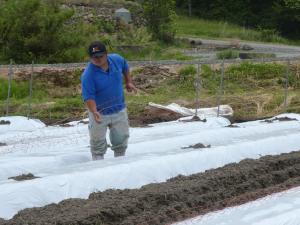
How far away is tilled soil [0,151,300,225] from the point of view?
4746mm

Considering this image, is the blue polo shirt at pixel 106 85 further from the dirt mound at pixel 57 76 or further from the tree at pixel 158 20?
the tree at pixel 158 20

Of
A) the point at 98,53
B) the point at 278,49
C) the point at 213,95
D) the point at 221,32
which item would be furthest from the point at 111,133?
the point at 221,32

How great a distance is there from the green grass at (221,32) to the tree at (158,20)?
6.15m

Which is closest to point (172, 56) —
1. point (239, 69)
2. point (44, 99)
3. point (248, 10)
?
point (239, 69)

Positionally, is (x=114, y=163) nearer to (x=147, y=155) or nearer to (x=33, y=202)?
(x=147, y=155)

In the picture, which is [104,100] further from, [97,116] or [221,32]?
[221,32]

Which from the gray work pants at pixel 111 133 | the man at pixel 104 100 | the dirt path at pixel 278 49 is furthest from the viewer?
the dirt path at pixel 278 49

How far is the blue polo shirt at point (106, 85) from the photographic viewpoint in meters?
6.60

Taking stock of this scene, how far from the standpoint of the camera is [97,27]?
2691 centimetres

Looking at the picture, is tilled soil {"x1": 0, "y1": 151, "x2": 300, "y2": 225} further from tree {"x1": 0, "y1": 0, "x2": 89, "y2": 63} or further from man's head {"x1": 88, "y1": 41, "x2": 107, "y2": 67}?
tree {"x1": 0, "y1": 0, "x2": 89, "y2": 63}

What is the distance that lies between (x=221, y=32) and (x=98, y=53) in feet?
114

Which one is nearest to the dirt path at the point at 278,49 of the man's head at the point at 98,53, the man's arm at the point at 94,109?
the man's head at the point at 98,53

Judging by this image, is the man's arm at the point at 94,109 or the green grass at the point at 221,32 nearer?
the man's arm at the point at 94,109

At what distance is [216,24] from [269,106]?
3101cm
